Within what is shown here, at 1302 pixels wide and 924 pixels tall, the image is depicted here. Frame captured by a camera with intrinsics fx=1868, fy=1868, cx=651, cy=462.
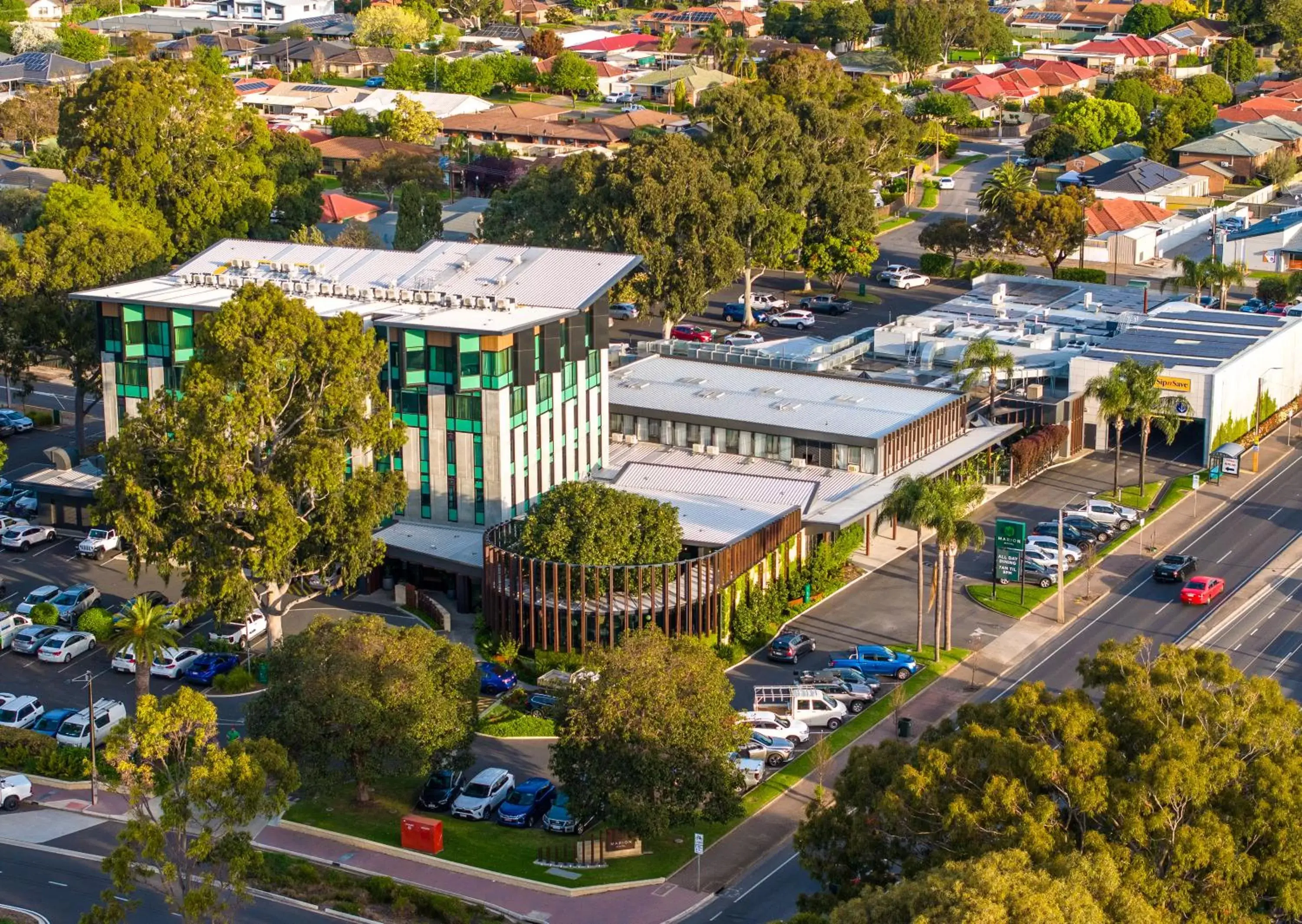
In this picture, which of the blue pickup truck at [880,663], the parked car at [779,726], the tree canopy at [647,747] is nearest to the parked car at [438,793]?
the tree canopy at [647,747]

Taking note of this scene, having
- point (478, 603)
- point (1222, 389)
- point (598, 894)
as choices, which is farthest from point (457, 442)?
point (1222, 389)

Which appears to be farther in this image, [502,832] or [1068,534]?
[1068,534]

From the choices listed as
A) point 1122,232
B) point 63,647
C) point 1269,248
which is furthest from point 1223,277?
point 63,647

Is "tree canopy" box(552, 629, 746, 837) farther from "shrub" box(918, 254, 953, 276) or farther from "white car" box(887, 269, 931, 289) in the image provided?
"shrub" box(918, 254, 953, 276)

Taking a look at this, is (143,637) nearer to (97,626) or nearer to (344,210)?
(97,626)

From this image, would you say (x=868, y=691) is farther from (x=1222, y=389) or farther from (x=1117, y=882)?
(x=1222, y=389)
